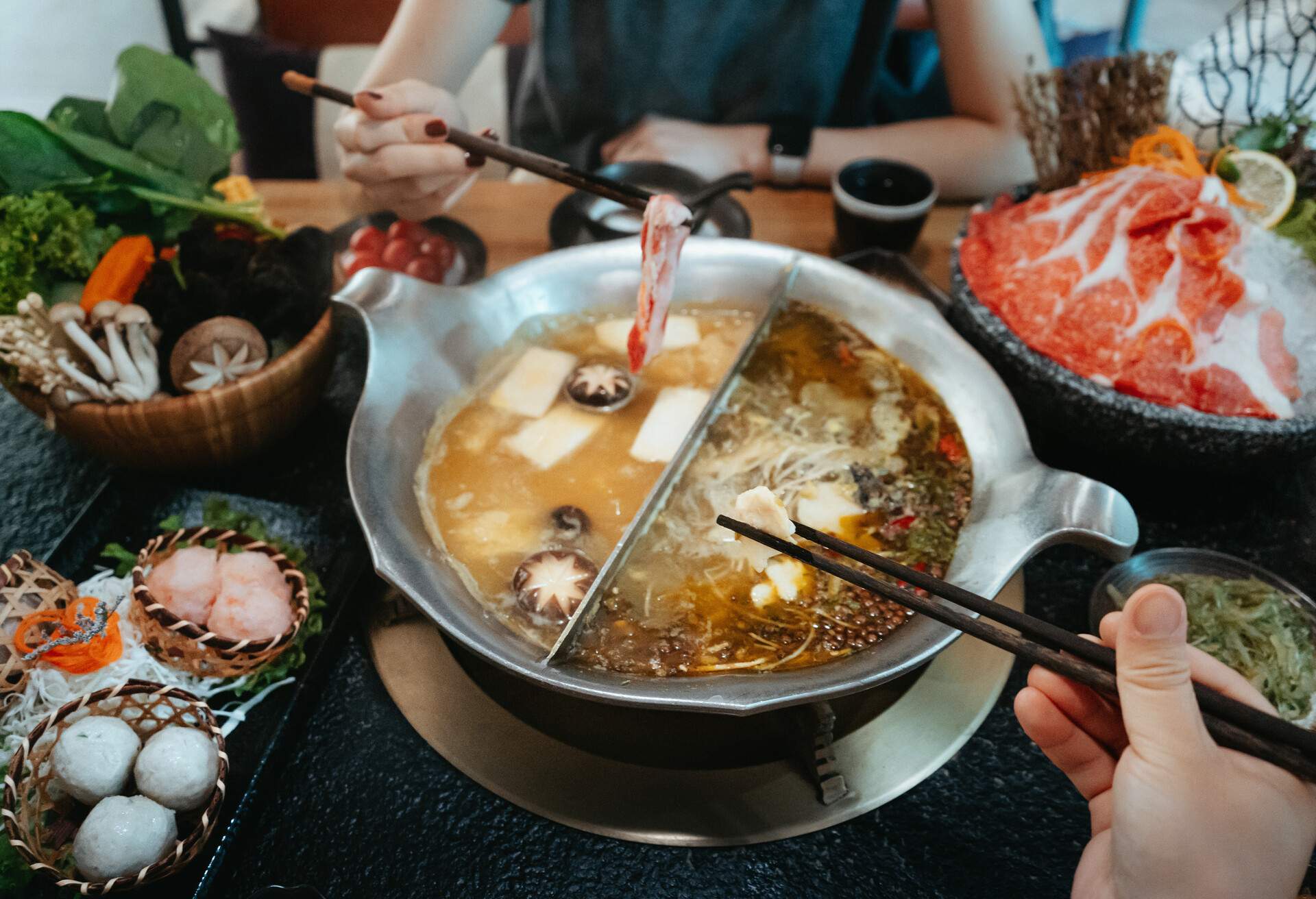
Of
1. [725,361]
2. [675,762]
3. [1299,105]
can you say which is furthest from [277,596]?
[1299,105]

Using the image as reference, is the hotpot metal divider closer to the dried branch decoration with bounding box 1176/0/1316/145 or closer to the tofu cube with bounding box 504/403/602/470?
the tofu cube with bounding box 504/403/602/470

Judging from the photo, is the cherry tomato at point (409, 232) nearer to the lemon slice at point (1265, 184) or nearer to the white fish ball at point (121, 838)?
the white fish ball at point (121, 838)

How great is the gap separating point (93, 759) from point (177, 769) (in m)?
0.14

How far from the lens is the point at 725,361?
7.79 ft

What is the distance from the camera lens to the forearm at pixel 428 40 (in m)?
3.17

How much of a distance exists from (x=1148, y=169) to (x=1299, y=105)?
670mm

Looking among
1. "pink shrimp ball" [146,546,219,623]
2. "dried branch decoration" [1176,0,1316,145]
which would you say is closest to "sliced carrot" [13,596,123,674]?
"pink shrimp ball" [146,546,219,623]

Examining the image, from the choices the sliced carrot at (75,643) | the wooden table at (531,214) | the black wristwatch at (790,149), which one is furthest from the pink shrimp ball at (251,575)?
the black wristwatch at (790,149)

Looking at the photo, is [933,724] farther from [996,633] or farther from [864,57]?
[864,57]

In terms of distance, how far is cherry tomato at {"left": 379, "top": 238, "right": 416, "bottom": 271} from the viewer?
104 inches

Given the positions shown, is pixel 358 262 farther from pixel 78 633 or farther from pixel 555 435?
pixel 78 633

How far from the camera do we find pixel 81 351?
6.40ft

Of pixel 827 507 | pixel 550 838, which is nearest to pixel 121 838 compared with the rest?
pixel 550 838

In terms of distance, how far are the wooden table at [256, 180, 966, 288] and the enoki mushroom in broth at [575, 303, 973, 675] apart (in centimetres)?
88
